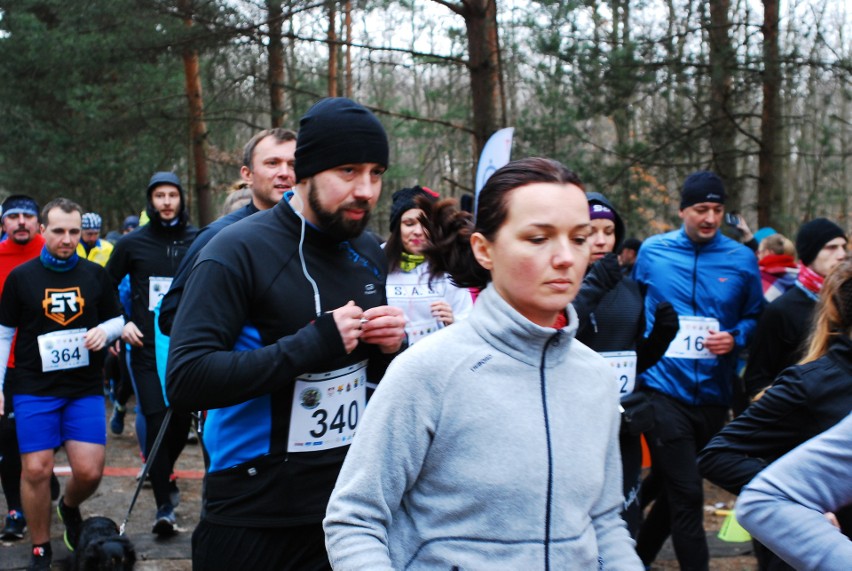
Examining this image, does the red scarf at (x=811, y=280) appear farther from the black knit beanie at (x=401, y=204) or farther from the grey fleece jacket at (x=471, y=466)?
the grey fleece jacket at (x=471, y=466)

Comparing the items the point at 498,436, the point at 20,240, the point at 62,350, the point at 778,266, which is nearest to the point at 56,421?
the point at 62,350

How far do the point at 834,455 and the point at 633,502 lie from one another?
2.94 metres

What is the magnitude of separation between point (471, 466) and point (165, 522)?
15.3 feet

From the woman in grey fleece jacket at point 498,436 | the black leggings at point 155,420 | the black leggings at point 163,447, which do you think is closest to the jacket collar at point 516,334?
the woman in grey fleece jacket at point 498,436

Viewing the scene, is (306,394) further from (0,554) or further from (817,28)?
(817,28)

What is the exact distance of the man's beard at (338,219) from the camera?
9.35 ft

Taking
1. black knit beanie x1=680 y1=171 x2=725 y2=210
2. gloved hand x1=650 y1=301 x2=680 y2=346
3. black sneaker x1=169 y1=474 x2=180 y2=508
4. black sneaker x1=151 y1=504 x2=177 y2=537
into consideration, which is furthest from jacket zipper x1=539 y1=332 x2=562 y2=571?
black sneaker x1=169 y1=474 x2=180 y2=508

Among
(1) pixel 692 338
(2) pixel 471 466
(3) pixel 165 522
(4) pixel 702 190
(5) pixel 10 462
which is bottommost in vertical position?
(3) pixel 165 522

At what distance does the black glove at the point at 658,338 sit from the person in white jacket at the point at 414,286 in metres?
1.18

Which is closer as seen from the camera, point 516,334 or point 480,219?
point 516,334

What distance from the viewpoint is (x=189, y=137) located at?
17000 mm

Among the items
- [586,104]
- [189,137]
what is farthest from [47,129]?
[586,104]

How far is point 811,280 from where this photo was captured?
4.84 meters

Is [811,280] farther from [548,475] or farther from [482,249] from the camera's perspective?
[548,475]
